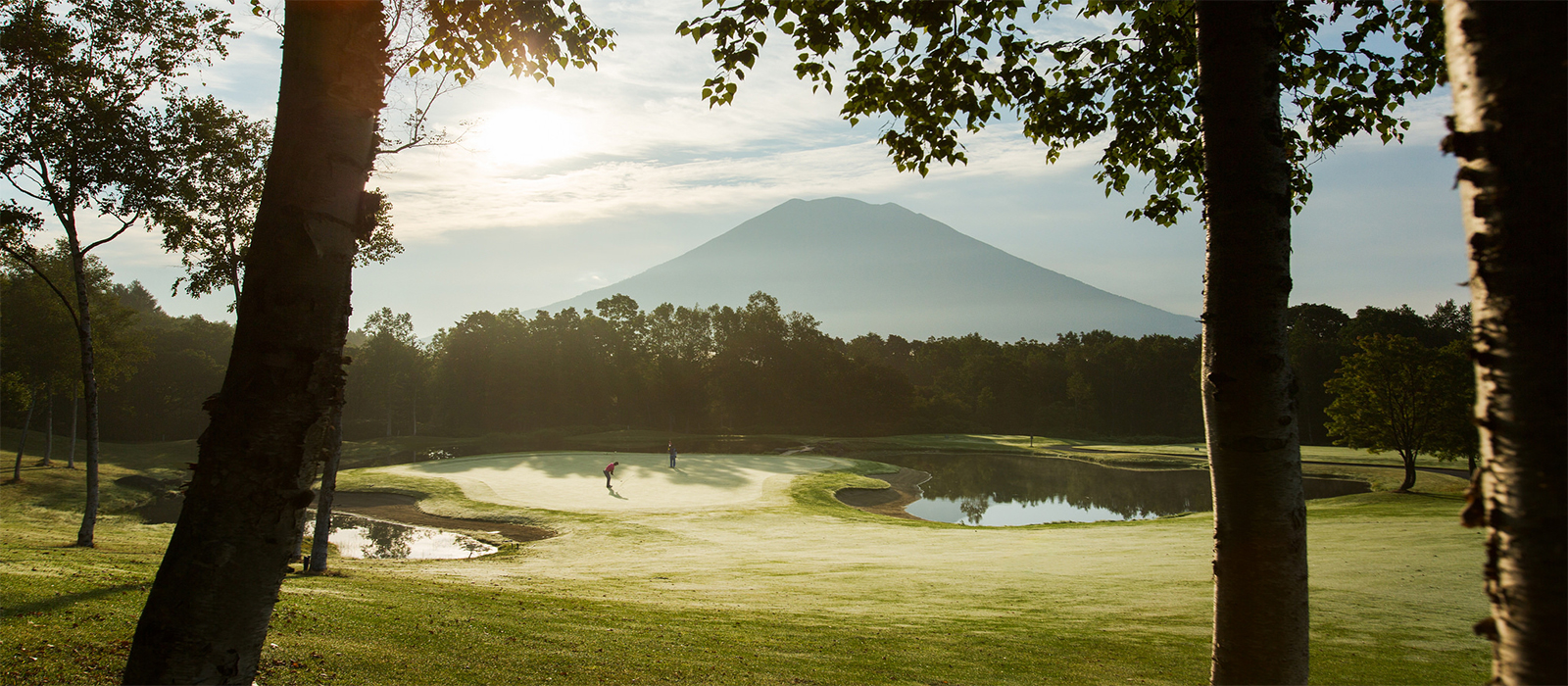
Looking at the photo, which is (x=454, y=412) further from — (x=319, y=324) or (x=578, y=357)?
(x=319, y=324)

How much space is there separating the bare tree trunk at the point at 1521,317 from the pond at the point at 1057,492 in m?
28.0

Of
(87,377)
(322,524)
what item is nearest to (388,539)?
(322,524)

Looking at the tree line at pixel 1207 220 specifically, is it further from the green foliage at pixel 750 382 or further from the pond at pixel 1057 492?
the green foliage at pixel 750 382

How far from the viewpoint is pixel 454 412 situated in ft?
270

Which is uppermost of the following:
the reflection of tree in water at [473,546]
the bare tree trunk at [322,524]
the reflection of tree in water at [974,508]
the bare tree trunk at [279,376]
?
the bare tree trunk at [279,376]

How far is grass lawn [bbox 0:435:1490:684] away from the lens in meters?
6.92

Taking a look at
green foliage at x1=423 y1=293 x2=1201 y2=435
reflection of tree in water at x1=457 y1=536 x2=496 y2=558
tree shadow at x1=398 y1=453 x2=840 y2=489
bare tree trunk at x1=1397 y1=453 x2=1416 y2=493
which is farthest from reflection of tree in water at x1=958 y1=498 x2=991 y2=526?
green foliage at x1=423 y1=293 x2=1201 y2=435

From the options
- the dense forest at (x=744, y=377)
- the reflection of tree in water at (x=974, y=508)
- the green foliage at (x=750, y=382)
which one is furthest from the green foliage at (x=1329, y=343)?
the reflection of tree in water at (x=974, y=508)

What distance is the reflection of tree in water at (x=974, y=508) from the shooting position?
98.3 feet

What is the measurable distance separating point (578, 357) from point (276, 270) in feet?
265

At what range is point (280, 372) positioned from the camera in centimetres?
272

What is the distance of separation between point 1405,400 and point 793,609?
3458 cm

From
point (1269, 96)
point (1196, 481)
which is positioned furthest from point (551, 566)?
point (1196, 481)

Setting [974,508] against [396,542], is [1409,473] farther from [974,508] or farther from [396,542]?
[396,542]
